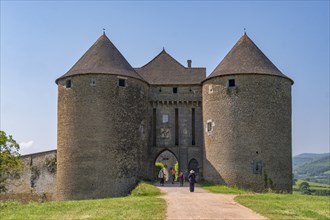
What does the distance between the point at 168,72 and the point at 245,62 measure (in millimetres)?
8140

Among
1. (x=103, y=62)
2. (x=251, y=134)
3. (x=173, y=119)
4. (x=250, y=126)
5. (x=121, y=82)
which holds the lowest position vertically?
(x=251, y=134)

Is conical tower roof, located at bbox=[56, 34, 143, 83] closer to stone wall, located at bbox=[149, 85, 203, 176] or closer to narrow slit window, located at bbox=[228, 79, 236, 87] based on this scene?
stone wall, located at bbox=[149, 85, 203, 176]

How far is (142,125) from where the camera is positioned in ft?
124

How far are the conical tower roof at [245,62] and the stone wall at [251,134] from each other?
438 mm

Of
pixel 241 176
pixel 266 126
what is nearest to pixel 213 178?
pixel 241 176

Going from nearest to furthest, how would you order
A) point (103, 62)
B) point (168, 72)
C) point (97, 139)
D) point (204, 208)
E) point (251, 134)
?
point (204, 208) < point (251, 134) < point (97, 139) < point (103, 62) < point (168, 72)

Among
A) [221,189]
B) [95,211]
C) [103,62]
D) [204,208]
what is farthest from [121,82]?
[204,208]

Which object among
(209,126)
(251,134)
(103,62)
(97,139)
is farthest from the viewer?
(209,126)

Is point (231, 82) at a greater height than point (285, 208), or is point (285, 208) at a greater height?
point (231, 82)

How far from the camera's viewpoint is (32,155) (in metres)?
41.9

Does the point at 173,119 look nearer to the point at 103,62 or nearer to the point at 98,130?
the point at 98,130

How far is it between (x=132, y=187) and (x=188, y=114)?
8036 millimetres

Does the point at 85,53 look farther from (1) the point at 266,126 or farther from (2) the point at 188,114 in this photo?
(1) the point at 266,126

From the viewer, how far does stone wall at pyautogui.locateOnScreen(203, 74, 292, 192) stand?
113 feet
